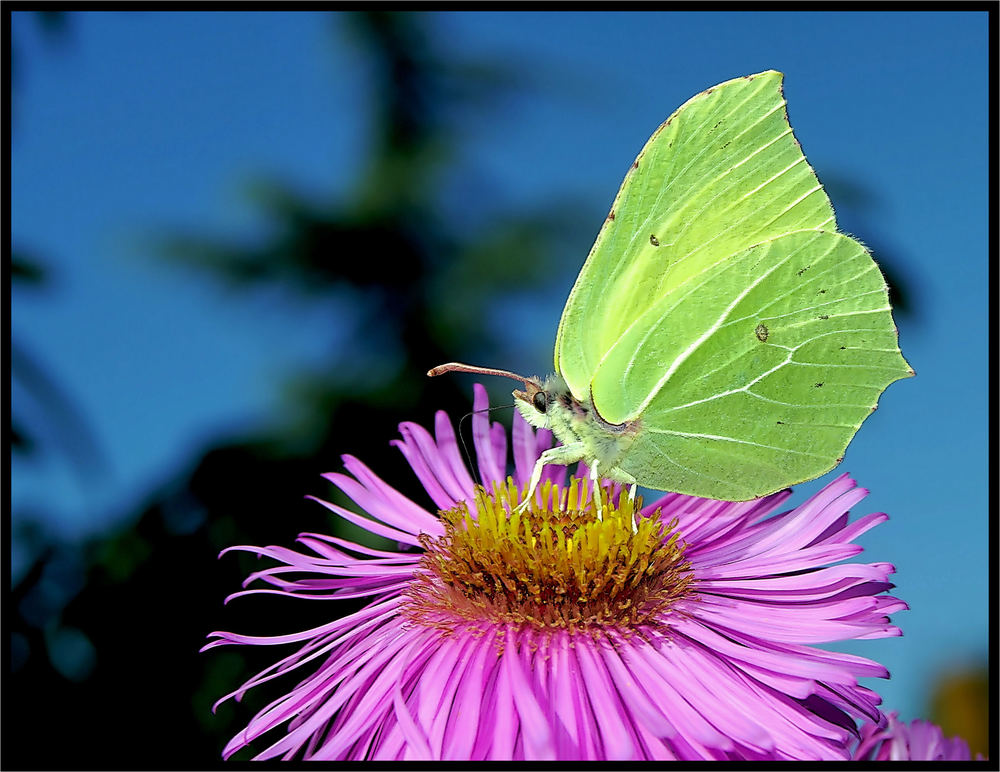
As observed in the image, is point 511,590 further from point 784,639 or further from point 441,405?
point 441,405

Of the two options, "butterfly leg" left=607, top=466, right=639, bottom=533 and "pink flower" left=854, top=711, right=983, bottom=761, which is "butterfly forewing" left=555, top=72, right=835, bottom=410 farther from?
"pink flower" left=854, top=711, right=983, bottom=761

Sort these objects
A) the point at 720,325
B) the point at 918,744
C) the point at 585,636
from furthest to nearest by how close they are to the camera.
→ the point at 720,325 → the point at 585,636 → the point at 918,744

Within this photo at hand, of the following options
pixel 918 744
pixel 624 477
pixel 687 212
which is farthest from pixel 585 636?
pixel 687 212

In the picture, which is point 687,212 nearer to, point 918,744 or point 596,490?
point 596,490

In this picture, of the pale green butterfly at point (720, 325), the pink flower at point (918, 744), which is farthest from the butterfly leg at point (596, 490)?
the pink flower at point (918, 744)

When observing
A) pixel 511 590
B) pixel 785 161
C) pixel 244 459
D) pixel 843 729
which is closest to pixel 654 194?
pixel 785 161

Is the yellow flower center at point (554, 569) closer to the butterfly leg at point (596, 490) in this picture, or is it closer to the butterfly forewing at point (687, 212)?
the butterfly leg at point (596, 490)

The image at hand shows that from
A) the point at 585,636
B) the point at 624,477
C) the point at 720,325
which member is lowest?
the point at 585,636
